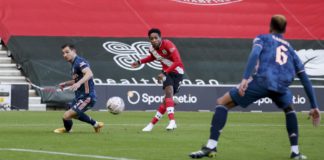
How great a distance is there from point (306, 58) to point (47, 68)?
39.2 feet

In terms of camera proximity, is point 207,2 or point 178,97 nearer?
point 178,97

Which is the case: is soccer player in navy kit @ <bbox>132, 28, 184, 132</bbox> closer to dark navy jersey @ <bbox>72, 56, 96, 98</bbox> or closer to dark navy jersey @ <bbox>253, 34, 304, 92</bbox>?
dark navy jersey @ <bbox>72, 56, 96, 98</bbox>

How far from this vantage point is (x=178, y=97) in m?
33.2

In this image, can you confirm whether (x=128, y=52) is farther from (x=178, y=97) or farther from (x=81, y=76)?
(x=81, y=76)

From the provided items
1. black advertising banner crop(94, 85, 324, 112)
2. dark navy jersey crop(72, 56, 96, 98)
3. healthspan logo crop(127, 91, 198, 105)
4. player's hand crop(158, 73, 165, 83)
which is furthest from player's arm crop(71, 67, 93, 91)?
healthspan logo crop(127, 91, 198, 105)

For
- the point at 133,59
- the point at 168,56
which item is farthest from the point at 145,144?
the point at 133,59

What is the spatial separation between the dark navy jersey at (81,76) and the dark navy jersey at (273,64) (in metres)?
6.45

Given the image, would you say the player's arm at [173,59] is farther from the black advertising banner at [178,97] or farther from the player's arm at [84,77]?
the black advertising banner at [178,97]

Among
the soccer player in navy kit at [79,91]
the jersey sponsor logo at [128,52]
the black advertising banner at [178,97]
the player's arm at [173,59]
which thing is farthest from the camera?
the jersey sponsor logo at [128,52]

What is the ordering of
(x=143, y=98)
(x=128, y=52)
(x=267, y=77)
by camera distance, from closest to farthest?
(x=267, y=77), (x=143, y=98), (x=128, y=52)

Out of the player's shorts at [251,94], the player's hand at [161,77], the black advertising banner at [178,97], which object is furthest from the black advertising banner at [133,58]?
the player's shorts at [251,94]

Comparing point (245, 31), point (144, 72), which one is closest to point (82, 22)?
point (144, 72)

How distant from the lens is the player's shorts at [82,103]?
17.1m

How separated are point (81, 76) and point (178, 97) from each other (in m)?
16.2
